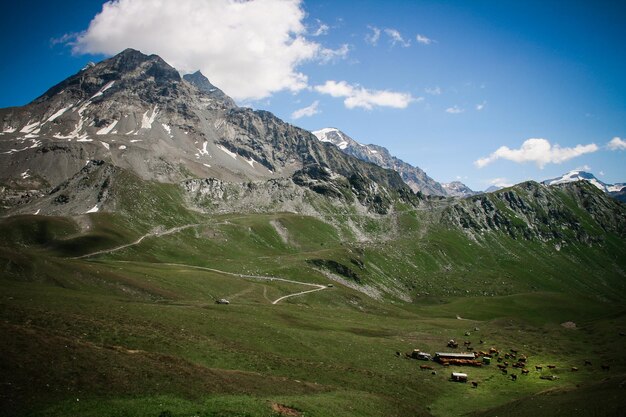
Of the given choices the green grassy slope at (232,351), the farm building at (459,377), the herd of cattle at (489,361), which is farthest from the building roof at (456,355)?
the farm building at (459,377)

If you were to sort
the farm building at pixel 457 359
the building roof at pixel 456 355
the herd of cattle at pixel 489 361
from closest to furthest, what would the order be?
the herd of cattle at pixel 489 361, the farm building at pixel 457 359, the building roof at pixel 456 355

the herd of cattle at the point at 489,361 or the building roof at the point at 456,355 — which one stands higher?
the building roof at the point at 456,355

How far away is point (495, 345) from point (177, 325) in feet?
199

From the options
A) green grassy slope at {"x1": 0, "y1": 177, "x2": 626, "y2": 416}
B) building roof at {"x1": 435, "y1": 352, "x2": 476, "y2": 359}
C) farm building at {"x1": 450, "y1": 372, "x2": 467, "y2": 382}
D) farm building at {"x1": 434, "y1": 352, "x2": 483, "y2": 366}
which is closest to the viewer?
green grassy slope at {"x1": 0, "y1": 177, "x2": 626, "y2": 416}

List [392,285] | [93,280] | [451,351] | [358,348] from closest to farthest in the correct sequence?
[358,348] → [451,351] → [93,280] → [392,285]

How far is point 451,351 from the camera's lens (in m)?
72.9

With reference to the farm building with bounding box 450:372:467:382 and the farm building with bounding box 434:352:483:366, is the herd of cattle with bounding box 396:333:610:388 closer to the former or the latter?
the farm building with bounding box 434:352:483:366

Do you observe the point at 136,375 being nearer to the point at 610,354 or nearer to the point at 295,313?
the point at 295,313

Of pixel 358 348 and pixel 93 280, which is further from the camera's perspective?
pixel 93 280

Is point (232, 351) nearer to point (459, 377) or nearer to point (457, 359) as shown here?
point (459, 377)

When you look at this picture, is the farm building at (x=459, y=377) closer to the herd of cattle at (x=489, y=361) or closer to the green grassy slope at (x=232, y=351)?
the green grassy slope at (x=232, y=351)

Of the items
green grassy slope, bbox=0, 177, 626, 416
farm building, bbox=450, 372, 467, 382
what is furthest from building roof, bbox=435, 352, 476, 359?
farm building, bbox=450, 372, 467, 382

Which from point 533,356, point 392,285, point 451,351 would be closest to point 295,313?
point 451,351

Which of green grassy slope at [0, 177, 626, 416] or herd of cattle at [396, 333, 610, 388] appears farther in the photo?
herd of cattle at [396, 333, 610, 388]
